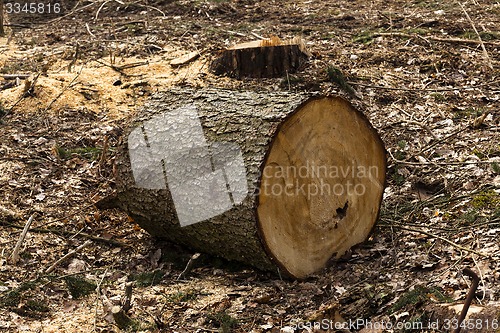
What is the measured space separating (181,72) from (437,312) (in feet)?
17.5

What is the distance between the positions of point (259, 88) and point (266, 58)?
0.33 m

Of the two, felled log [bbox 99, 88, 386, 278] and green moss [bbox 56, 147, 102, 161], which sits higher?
felled log [bbox 99, 88, 386, 278]

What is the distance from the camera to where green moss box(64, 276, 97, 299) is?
4.76 m

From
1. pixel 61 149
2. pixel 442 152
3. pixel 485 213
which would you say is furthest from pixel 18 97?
pixel 485 213

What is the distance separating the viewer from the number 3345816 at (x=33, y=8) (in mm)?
12266

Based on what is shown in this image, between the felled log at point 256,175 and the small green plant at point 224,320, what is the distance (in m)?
0.51

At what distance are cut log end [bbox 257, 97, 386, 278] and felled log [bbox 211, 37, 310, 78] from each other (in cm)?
273

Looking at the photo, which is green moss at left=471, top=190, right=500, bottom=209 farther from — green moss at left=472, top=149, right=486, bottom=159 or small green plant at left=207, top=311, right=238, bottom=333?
small green plant at left=207, top=311, right=238, bottom=333

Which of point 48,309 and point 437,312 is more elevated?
point 437,312

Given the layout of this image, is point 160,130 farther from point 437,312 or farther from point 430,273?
point 437,312

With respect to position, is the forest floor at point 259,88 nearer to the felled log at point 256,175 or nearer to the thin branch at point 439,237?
the thin branch at point 439,237

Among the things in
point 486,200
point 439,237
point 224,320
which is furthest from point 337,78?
point 224,320

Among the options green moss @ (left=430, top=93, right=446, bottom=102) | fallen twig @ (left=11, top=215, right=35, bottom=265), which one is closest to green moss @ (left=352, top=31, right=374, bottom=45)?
green moss @ (left=430, top=93, right=446, bottom=102)

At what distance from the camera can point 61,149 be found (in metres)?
6.89
